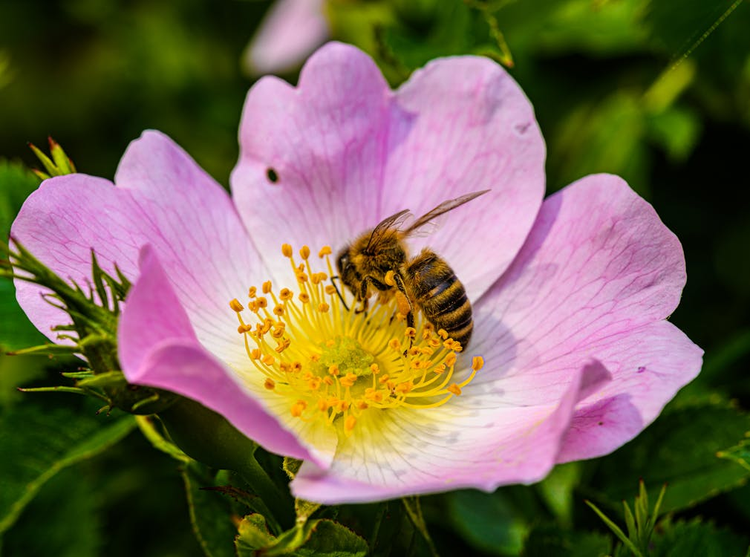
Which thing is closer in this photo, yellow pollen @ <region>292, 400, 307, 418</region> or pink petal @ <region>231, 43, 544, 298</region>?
yellow pollen @ <region>292, 400, 307, 418</region>

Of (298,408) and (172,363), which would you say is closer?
(172,363)

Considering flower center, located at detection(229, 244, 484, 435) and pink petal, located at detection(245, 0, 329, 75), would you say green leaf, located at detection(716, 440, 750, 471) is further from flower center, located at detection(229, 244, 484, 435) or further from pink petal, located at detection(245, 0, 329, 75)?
pink petal, located at detection(245, 0, 329, 75)

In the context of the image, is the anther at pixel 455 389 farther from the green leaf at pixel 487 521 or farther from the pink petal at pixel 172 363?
the pink petal at pixel 172 363

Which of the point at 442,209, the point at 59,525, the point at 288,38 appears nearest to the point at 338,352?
the point at 442,209

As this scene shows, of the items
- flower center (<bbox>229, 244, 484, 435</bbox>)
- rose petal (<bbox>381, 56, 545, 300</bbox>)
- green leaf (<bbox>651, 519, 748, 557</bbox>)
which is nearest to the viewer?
green leaf (<bbox>651, 519, 748, 557</bbox>)

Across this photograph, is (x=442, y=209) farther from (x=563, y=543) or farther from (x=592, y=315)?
(x=563, y=543)

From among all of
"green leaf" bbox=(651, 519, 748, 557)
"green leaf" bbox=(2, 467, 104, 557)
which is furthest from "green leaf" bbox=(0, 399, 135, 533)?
"green leaf" bbox=(651, 519, 748, 557)

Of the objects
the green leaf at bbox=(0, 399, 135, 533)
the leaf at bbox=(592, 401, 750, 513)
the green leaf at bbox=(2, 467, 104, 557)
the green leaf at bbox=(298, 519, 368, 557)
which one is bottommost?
the leaf at bbox=(592, 401, 750, 513)
